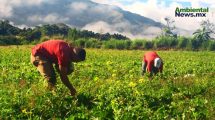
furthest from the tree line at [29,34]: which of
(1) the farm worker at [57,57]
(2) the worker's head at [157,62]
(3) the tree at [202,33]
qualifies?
(1) the farm worker at [57,57]

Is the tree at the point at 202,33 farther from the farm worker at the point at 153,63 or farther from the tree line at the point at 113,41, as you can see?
the farm worker at the point at 153,63

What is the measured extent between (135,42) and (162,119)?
246ft

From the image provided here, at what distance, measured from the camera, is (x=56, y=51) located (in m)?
8.20

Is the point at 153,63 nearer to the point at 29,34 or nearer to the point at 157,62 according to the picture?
the point at 157,62

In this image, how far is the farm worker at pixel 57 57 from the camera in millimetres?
8000

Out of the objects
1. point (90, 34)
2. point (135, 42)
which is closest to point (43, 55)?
point (135, 42)

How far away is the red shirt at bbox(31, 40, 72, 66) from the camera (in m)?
7.97

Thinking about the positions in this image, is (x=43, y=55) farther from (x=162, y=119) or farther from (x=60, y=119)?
(x=162, y=119)

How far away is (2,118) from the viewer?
7.18 m

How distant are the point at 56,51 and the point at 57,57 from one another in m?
0.27

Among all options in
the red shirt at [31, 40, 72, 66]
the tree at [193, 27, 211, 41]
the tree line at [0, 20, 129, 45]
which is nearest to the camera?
the red shirt at [31, 40, 72, 66]

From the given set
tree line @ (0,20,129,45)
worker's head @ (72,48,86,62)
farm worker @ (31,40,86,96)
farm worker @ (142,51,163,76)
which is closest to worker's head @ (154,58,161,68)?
farm worker @ (142,51,163,76)

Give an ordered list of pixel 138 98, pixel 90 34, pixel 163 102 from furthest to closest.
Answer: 1. pixel 90 34
2. pixel 163 102
3. pixel 138 98

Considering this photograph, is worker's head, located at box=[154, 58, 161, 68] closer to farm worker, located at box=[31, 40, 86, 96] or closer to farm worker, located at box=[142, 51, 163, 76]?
Result: farm worker, located at box=[142, 51, 163, 76]
